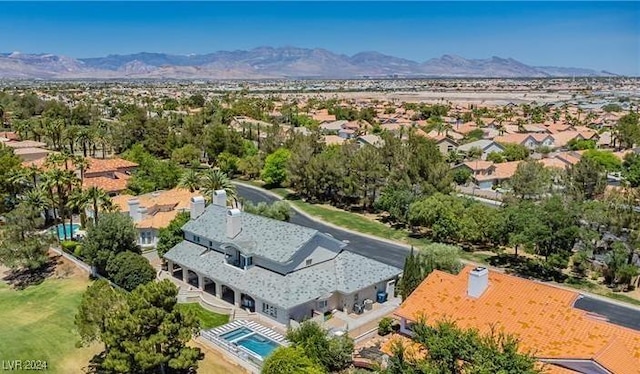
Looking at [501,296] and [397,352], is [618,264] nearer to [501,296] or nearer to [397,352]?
[501,296]

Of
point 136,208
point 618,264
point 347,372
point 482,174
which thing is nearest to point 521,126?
point 482,174

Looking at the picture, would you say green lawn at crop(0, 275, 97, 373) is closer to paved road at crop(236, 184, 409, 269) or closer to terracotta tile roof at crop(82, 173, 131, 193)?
paved road at crop(236, 184, 409, 269)

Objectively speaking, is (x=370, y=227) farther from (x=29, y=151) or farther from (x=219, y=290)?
(x=29, y=151)

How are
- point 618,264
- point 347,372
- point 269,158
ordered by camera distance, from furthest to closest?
point 269,158 < point 618,264 < point 347,372

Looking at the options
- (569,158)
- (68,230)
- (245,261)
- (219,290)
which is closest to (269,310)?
(245,261)

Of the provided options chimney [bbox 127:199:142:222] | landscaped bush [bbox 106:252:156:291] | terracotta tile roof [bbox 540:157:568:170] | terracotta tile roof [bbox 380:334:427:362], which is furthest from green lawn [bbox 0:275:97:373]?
terracotta tile roof [bbox 540:157:568:170]
